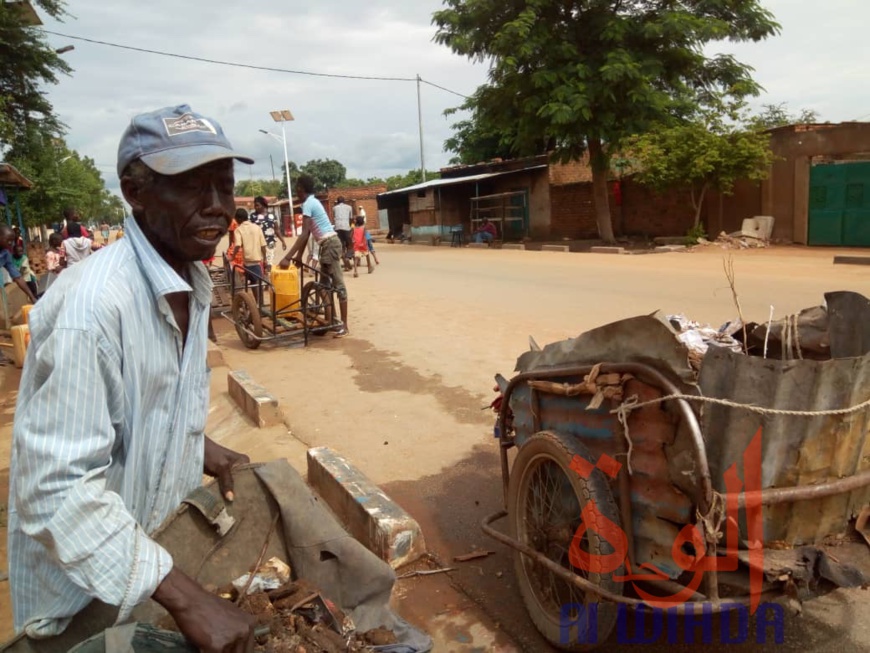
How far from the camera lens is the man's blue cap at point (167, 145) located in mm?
1518

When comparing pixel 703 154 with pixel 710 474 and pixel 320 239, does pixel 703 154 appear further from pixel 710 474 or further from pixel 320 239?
pixel 710 474

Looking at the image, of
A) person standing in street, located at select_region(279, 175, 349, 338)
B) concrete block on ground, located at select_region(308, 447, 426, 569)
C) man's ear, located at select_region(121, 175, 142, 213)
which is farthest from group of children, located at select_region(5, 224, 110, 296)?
man's ear, located at select_region(121, 175, 142, 213)

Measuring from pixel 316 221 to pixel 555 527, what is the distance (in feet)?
21.5

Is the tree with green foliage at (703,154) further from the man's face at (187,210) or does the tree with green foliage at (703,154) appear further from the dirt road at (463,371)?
the man's face at (187,210)

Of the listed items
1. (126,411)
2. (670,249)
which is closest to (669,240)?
(670,249)

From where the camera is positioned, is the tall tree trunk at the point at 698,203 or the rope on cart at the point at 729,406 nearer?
the rope on cart at the point at 729,406

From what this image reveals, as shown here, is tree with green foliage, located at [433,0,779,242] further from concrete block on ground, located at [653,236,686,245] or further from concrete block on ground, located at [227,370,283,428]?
concrete block on ground, located at [227,370,283,428]

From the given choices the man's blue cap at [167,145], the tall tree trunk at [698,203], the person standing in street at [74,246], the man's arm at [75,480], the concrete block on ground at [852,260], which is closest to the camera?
the man's arm at [75,480]

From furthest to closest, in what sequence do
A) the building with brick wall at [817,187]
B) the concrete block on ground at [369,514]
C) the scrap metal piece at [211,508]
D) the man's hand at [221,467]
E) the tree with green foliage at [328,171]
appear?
the tree with green foliage at [328,171]
the building with brick wall at [817,187]
the concrete block on ground at [369,514]
the man's hand at [221,467]
the scrap metal piece at [211,508]

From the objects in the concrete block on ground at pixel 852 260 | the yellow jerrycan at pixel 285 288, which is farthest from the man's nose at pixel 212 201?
the concrete block on ground at pixel 852 260

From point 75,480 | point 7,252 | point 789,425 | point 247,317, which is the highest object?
point 7,252

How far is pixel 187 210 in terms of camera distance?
1594 millimetres

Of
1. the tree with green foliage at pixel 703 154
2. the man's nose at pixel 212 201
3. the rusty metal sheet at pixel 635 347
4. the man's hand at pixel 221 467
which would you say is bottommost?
the man's hand at pixel 221 467

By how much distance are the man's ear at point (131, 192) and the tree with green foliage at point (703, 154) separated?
1874 centimetres
